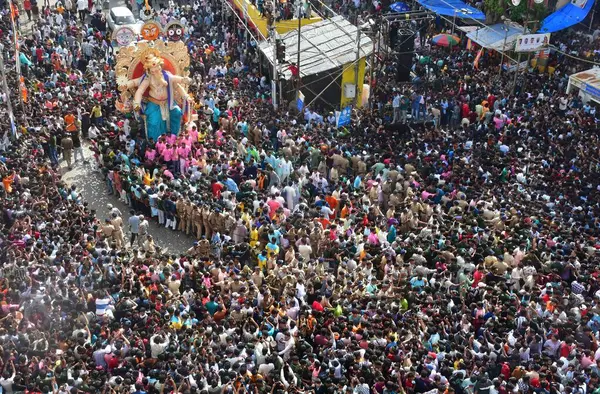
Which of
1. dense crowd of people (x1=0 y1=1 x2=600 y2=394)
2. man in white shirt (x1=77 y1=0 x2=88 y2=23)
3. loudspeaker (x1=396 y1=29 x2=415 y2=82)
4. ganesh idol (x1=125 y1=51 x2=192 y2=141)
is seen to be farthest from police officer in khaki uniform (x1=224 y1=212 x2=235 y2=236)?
man in white shirt (x1=77 y1=0 x2=88 y2=23)

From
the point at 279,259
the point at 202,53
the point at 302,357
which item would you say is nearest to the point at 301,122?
the point at 202,53

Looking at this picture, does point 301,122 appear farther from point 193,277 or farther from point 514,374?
point 514,374

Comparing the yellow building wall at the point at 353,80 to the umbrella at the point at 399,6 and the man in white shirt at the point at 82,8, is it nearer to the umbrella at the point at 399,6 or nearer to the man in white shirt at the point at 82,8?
the umbrella at the point at 399,6

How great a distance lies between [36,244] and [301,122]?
10178 mm

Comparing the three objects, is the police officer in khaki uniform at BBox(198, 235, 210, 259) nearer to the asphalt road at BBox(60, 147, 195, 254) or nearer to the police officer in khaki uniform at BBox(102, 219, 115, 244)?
the asphalt road at BBox(60, 147, 195, 254)

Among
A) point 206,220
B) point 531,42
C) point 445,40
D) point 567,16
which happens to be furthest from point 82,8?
point 567,16

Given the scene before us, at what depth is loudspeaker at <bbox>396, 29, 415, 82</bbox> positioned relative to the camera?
28.5 meters

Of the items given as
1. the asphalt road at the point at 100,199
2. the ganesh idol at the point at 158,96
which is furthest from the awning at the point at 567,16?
the asphalt road at the point at 100,199

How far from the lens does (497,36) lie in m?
31.3

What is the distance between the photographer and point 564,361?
53.8 ft

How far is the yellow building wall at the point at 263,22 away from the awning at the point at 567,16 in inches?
312

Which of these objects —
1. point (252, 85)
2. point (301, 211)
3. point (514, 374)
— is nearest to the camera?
point (514, 374)

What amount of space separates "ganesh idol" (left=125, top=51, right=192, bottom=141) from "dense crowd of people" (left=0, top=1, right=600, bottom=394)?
23.3 inches

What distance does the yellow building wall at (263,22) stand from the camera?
103ft
